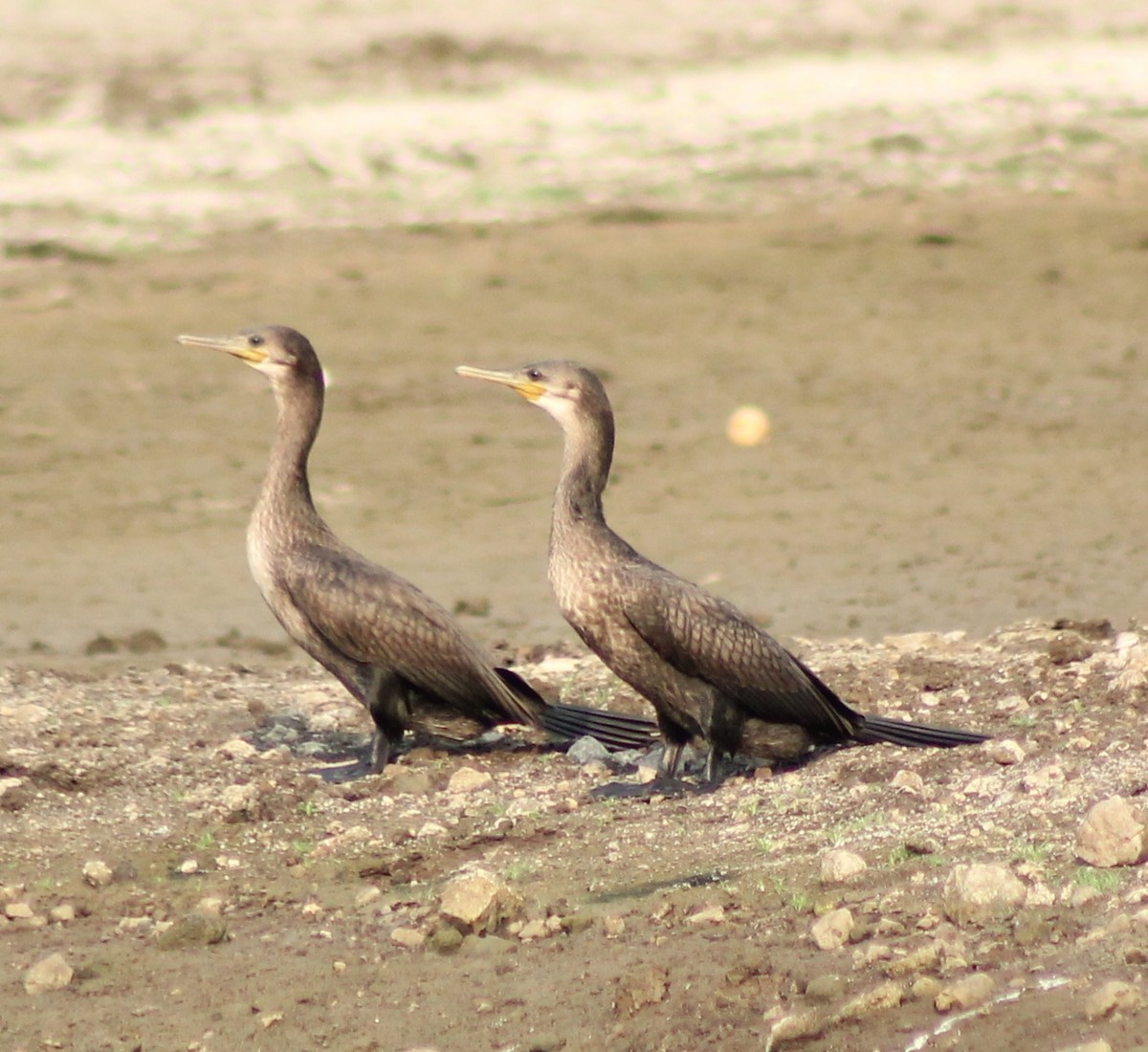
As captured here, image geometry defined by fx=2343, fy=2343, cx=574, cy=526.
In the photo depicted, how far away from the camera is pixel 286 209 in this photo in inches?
644

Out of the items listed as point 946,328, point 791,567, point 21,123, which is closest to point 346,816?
point 791,567

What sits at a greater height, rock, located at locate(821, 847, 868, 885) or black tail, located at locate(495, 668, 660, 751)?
rock, located at locate(821, 847, 868, 885)

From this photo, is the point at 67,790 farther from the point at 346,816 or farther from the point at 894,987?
the point at 894,987

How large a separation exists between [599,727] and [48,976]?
2333 mm

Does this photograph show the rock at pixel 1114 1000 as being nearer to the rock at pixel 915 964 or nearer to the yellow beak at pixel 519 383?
the rock at pixel 915 964

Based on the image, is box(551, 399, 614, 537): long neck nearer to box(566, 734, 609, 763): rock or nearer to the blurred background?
box(566, 734, 609, 763): rock

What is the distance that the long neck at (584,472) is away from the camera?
23.3ft

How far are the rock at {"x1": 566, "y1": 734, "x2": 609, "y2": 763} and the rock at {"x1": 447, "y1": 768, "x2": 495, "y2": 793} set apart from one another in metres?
0.39

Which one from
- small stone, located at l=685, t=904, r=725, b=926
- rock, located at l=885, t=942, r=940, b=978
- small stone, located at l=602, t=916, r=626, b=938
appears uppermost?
rock, located at l=885, t=942, r=940, b=978

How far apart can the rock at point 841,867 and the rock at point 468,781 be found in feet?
5.25

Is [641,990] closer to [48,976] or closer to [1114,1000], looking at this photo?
[1114,1000]

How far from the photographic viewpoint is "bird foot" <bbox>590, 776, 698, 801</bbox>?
6844 mm

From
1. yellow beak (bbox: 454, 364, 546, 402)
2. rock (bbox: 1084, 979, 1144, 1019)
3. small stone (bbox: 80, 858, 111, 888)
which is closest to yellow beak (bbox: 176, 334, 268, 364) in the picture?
yellow beak (bbox: 454, 364, 546, 402)

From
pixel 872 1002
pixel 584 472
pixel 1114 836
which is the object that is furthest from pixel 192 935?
pixel 1114 836
